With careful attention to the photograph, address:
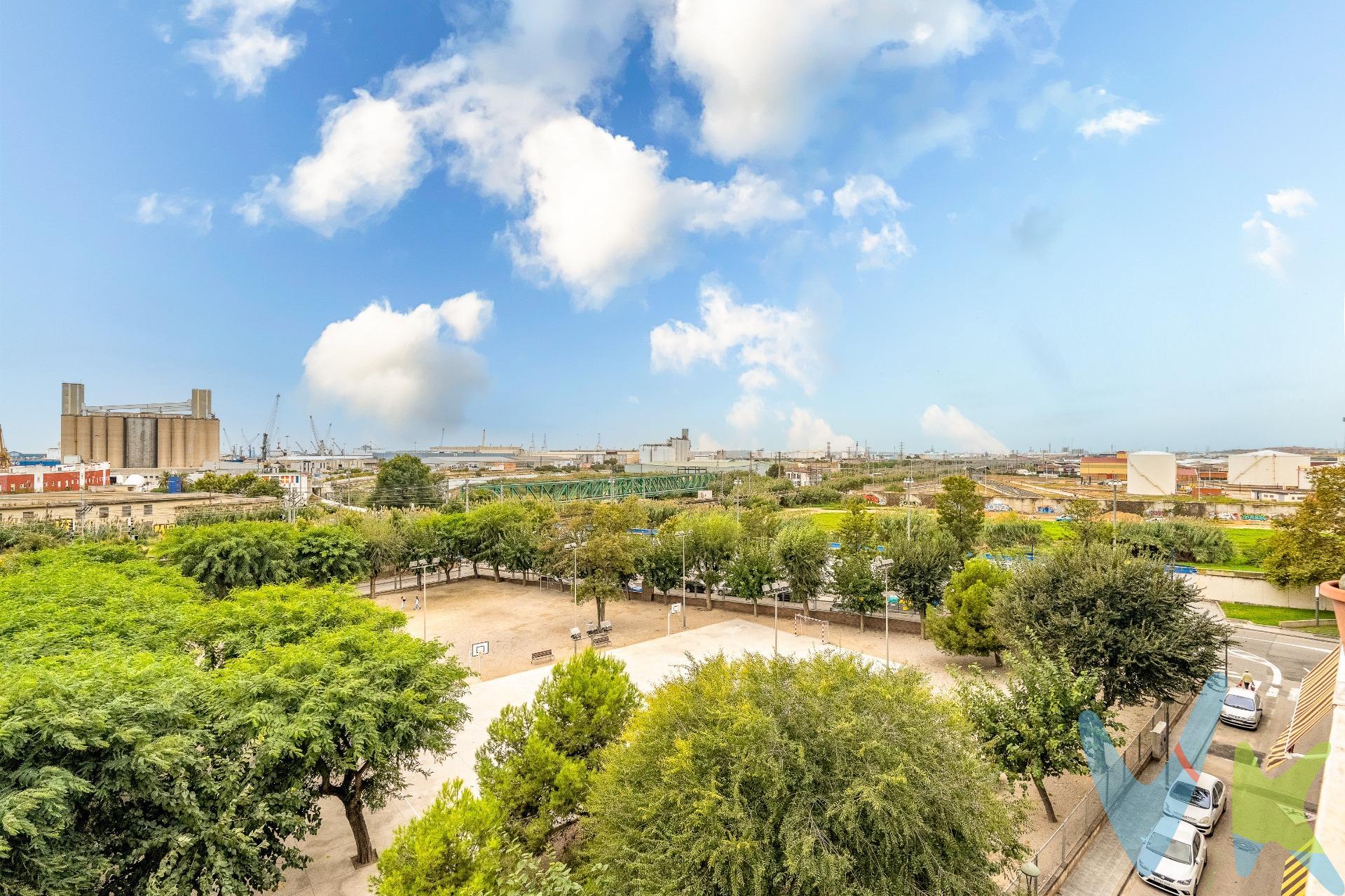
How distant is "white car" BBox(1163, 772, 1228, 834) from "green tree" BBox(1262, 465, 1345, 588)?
16.8 metres

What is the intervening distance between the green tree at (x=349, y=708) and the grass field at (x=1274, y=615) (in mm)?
35025

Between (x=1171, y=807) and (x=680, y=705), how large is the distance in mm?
11318

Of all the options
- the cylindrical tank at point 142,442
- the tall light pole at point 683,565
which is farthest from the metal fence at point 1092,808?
the cylindrical tank at point 142,442

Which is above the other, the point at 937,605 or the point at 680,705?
the point at 680,705

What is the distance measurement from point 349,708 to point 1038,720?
12.9 metres

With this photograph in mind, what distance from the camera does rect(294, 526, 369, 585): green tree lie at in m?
27.3

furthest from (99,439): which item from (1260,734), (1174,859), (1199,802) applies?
(1260,734)

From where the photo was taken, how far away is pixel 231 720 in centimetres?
855

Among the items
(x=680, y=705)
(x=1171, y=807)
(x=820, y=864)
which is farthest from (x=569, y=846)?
(x=1171, y=807)

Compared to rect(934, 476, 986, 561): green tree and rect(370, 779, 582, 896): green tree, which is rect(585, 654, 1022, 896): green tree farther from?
rect(934, 476, 986, 561): green tree

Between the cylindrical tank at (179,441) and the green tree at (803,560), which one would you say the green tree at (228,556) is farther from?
the cylindrical tank at (179,441)

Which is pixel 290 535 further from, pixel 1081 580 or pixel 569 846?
pixel 1081 580

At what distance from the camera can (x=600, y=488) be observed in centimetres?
7381

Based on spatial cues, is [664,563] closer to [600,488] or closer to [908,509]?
[908,509]
